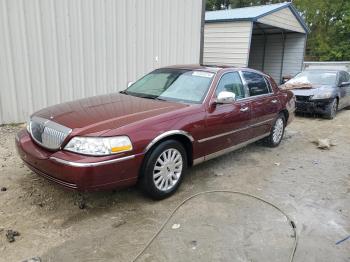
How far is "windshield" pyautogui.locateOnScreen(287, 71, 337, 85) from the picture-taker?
10086 millimetres

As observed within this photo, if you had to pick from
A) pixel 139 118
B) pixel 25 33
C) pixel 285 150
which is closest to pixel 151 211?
pixel 139 118

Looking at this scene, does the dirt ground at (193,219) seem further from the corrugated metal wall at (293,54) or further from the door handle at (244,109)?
the corrugated metal wall at (293,54)

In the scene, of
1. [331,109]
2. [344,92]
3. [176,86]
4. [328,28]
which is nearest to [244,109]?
[176,86]

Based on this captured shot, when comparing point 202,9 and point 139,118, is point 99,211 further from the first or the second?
point 202,9

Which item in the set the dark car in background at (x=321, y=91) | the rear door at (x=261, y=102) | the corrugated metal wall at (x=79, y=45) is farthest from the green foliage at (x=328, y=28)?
the rear door at (x=261, y=102)

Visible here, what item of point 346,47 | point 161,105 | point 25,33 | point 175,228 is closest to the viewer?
point 175,228

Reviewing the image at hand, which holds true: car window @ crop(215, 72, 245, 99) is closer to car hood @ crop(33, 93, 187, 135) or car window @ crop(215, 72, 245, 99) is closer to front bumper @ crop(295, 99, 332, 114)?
car hood @ crop(33, 93, 187, 135)

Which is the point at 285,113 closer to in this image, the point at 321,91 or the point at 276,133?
the point at 276,133

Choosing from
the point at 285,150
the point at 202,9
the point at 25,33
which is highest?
the point at 202,9

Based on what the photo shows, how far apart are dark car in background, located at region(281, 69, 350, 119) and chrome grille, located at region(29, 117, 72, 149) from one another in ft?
25.4

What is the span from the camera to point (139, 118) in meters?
3.70

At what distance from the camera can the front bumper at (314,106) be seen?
9.33 meters

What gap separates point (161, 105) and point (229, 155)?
2108 millimetres

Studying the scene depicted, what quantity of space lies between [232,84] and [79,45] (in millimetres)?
4202
